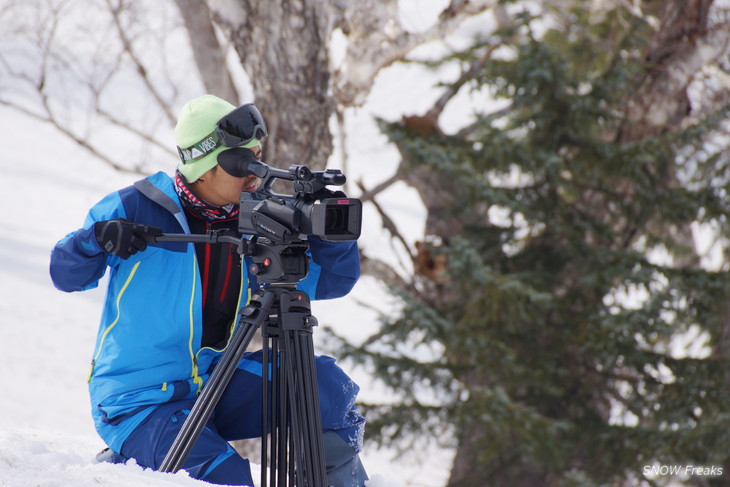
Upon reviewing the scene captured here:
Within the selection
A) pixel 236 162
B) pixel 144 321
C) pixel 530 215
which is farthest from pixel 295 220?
pixel 530 215

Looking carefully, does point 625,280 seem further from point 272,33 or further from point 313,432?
point 313,432

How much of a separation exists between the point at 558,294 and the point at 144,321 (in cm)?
554

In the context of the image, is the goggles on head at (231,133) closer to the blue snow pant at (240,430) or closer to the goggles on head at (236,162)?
the goggles on head at (236,162)

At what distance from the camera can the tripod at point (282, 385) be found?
1.93 m

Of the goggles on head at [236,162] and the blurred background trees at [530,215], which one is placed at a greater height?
the blurred background trees at [530,215]

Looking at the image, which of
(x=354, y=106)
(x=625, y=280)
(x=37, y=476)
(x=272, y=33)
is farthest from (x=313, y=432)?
(x=625, y=280)

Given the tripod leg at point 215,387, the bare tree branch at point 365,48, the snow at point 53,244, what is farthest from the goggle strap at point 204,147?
the snow at point 53,244

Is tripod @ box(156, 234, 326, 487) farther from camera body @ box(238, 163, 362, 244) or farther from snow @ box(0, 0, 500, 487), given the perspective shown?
snow @ box(0, 0, 500, 487)

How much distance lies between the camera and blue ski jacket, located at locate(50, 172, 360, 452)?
218 cm

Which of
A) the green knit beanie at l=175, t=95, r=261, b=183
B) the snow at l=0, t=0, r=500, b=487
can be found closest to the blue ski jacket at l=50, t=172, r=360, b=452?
the green knit beanie at l=175, t=95, r=261, b=183

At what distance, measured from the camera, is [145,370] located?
7.17 ft

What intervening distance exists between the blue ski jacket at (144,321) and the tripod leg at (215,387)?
0.28 m

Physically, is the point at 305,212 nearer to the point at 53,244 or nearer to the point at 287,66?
the point at 287,66

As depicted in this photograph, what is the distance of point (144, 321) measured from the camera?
2178 millimetres
